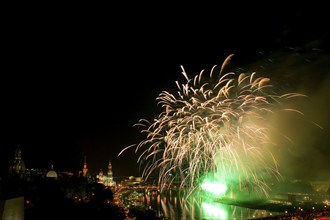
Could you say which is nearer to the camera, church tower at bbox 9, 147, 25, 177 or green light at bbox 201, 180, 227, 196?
green light at bbox 201, 180, 227, 196

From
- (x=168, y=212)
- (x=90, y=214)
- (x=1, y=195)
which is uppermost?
(x=1, y=195)

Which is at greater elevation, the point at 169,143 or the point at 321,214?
the point at 169,143

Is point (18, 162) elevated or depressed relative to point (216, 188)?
elevated

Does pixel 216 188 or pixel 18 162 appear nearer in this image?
pixel 216 188

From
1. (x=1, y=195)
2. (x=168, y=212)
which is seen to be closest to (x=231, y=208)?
(x=168, y=212)

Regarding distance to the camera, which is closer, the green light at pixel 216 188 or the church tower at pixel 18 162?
the green light at pixel 216 188

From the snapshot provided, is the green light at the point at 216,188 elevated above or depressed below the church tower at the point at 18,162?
below

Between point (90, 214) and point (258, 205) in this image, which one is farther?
point (258, 205)

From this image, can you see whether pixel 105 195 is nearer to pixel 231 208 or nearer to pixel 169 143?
pixel 231 208

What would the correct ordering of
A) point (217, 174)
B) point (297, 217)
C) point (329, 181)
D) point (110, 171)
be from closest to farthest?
1. point (297, 217)
2. point (217, 174)
3. point (329, 181)
4. point (110, 171)

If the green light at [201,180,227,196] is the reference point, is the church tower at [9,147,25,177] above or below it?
above

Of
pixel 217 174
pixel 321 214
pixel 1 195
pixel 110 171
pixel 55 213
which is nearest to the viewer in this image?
pixel 1 195
